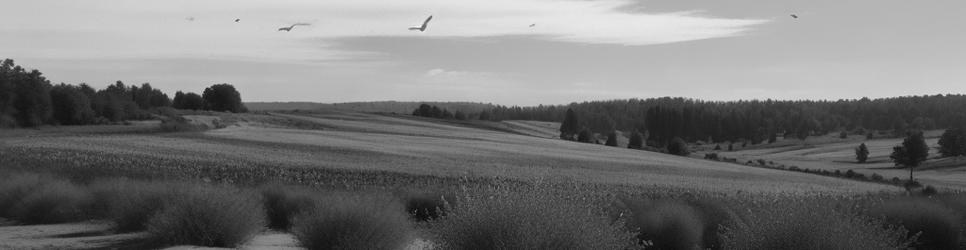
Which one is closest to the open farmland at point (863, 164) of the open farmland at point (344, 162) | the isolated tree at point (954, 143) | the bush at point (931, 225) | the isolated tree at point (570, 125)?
the isolated tree at point (954, 143)

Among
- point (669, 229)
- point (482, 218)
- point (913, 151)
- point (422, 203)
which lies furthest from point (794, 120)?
point (482, 218)

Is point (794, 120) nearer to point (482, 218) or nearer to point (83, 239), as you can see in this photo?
point (83, 239)

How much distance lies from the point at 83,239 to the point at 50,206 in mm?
4677

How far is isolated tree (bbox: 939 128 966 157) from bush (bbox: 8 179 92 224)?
288ft

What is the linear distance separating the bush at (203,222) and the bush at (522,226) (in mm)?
5314

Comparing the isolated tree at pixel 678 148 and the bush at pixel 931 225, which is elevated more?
the bush at pixel 931 225

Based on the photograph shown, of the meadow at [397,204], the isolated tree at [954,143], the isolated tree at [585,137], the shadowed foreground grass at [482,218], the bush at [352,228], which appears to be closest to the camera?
the shadowed foreground grass at [482,218]

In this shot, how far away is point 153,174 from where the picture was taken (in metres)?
30.2

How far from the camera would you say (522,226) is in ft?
31.3

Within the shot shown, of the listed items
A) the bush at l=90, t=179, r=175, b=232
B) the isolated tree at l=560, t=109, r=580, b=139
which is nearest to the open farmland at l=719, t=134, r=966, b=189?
the isolated tree at l=560, t=109, r=580, b=139

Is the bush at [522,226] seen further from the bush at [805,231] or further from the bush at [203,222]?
the bush at [203,222]

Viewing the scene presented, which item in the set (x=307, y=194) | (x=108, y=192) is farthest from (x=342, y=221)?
(x=108, y=192)

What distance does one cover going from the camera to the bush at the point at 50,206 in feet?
64.8

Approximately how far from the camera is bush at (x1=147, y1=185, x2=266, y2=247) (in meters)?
14.2
